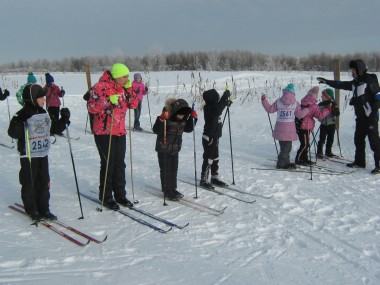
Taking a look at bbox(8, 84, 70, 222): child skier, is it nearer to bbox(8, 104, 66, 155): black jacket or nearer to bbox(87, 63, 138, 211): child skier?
bbox(8, 104, 66, 155): black jacket

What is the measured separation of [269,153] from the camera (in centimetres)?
908

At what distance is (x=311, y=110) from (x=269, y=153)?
5.86 ft

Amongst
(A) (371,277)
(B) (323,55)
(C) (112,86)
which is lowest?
(A) (371,277)

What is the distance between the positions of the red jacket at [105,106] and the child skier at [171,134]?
635 millimetres

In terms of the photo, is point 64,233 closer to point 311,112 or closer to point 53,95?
point 311,112

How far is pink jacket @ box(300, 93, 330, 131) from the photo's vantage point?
25.0 ft

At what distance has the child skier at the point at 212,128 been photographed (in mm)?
5996

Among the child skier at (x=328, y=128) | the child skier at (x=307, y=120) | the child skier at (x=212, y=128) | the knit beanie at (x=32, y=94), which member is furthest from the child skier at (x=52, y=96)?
the child skier at (x=328, y=128)

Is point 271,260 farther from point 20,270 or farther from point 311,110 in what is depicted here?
point 311,110

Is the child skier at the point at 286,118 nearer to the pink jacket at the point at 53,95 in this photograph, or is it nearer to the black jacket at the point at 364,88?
the black jacket at the point at 364,88

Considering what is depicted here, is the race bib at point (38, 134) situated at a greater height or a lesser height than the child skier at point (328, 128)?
greater

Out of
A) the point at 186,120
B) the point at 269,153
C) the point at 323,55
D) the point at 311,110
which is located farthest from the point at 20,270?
the point at 323,55

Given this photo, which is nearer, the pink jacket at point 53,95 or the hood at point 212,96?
the hood at point 212,96

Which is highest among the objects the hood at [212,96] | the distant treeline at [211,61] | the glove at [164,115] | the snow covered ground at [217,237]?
the distant treeline at [211,61]
